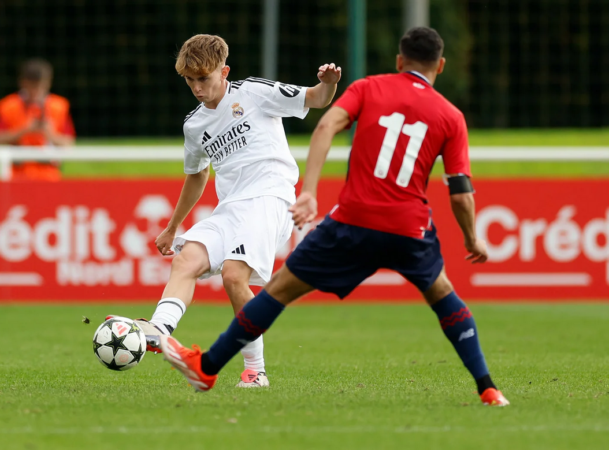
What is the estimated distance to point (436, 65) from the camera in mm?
5234

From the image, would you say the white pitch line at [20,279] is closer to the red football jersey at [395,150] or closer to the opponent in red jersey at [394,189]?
the opponent in red jersey at [394,189]

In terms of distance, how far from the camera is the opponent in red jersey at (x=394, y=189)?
5059 millimetres

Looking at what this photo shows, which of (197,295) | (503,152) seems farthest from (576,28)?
(197,295)

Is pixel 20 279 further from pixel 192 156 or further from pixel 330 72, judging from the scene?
pixel 330 72

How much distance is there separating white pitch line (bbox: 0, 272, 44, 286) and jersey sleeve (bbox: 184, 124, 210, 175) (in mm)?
6355

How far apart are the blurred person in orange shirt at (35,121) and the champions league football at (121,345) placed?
6984mm

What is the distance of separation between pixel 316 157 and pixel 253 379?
5.90 feet

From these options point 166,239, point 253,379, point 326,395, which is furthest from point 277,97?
point 326,395

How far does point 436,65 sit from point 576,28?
23692mm

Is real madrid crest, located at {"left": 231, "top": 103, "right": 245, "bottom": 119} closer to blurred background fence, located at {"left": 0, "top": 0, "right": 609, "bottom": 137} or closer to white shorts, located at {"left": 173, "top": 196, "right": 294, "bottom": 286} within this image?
white shorts, located at {"left": 173, "top": 196, "right": 294, "bottom": 286}

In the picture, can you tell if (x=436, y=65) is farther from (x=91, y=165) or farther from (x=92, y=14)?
(x=92, y=14)

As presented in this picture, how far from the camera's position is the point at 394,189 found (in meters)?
5.09

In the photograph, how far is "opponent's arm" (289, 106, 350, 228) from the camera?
4.82 m

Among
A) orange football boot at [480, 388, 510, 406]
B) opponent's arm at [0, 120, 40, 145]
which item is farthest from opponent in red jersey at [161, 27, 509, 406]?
opponent's arm at [0, 120, 40, 145]
